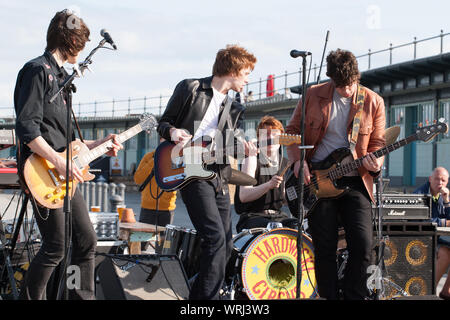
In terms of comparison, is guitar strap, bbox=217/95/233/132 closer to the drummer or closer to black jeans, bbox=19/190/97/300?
black jeans, bbox=19/190/97/300

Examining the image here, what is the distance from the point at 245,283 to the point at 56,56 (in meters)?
2.57

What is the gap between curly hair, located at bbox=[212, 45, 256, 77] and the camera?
4.75m

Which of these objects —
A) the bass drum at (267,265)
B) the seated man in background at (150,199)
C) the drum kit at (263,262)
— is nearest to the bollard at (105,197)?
the seated man in background at (150,199)

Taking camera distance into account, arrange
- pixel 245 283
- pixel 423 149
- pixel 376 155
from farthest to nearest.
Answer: pixel 423 149 < pixel 245 283 < pixel 376 155

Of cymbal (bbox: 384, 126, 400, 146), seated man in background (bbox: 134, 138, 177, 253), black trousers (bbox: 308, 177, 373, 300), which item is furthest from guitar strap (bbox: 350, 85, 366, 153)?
seated man in background (bbox: 134, 138, 177, 253)

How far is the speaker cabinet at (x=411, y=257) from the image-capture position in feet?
20.4

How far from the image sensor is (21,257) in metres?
5.70

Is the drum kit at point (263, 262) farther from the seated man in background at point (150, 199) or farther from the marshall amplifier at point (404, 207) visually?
the seated man in background at point (150, 199)

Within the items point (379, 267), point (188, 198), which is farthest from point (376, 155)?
point (188, 198)

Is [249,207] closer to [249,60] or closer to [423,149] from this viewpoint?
[249,60]

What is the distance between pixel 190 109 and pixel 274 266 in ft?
6.23

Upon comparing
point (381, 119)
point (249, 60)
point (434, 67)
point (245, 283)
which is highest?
point (434, 67)

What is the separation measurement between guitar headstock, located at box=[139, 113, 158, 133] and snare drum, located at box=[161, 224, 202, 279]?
3.31ft

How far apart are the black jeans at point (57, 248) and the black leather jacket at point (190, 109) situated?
925mm
